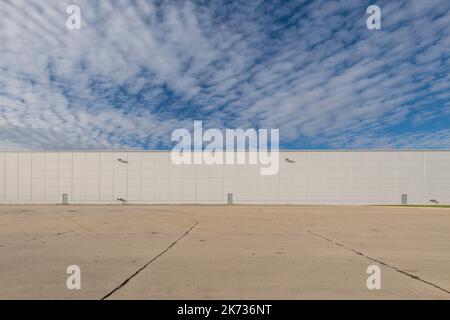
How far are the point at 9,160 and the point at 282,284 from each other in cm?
4088

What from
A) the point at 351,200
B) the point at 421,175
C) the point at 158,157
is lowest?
the point at 351,200

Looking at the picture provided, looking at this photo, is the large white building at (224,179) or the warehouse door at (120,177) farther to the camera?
the warehouse door at (120,177)

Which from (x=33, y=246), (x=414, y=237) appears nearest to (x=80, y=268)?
(x=33, y=246)

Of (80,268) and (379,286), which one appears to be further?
(80,268)

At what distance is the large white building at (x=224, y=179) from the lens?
3262 centimetres

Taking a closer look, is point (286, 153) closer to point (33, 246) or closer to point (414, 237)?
point (414, 237)

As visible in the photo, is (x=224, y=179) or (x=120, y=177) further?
(x=120, y=177)

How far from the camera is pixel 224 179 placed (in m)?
33.7

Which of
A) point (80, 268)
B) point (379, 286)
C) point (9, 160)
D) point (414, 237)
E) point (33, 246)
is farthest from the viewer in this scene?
point (9, 160)

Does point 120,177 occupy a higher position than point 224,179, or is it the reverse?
point 120,177

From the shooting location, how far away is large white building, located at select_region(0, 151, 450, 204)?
107 ft

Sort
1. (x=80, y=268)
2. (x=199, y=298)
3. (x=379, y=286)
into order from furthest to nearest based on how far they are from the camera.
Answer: (x=80, y=268), (x=379, y=286), (x=199, y=298)

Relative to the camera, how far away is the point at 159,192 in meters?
33.6

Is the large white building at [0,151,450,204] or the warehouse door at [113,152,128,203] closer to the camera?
the large white building at [0,151,450,204]
